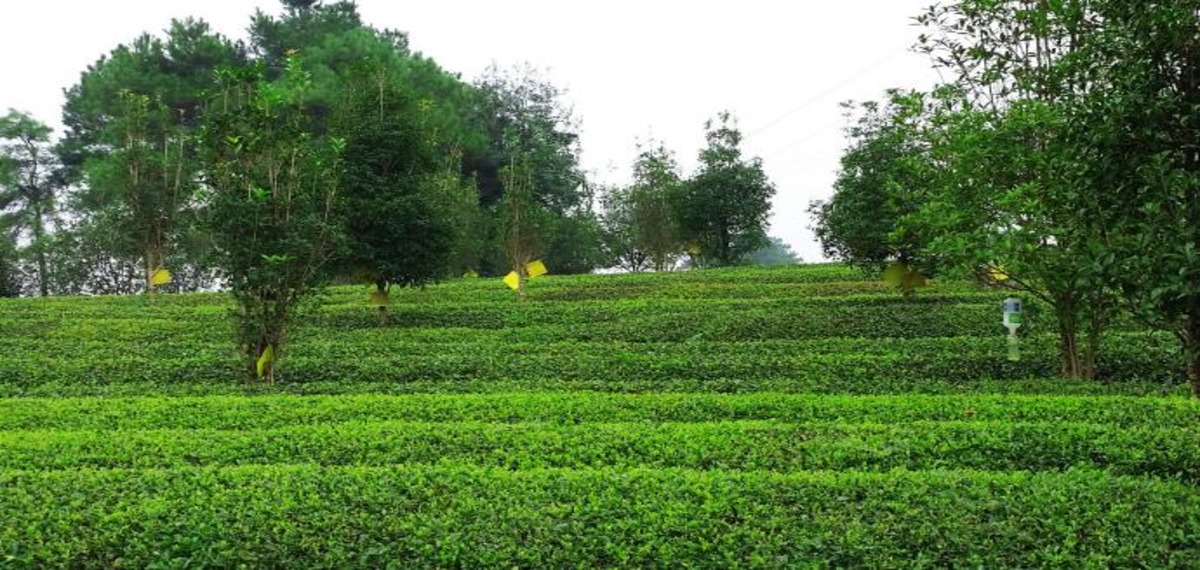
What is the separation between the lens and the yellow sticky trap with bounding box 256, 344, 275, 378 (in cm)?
1176

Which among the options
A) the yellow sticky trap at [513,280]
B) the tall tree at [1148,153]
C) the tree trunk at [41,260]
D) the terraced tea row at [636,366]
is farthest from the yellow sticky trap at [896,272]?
the tree trunk at [41,260]

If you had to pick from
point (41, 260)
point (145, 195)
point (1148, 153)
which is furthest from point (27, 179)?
point (1148, 153)

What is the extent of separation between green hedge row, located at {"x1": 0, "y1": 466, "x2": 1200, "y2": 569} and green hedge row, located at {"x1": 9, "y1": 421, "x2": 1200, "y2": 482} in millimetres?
869

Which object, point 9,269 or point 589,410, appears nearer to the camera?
point 589,410

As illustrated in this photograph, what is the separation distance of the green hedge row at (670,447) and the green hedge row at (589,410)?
0.74 metres

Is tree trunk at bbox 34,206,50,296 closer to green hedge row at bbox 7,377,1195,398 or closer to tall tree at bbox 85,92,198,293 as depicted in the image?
tall tree at bbox 85,92,198,293

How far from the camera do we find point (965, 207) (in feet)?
35.5

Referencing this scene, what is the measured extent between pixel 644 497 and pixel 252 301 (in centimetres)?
810

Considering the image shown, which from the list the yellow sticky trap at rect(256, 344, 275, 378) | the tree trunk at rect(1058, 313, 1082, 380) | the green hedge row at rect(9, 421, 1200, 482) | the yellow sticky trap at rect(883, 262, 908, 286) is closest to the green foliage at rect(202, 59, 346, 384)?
the yellow sticky trap at rect(256, 344, 275, 378)

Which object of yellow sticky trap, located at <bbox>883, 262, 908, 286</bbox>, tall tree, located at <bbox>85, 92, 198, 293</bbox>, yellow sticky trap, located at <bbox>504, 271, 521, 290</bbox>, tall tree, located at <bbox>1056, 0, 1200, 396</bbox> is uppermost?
tall tree, located at <bbox>85, 92, 198, 293</bbox>

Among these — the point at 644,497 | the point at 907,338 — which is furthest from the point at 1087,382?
the point at 644,497

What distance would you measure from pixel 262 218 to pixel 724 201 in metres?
21.0

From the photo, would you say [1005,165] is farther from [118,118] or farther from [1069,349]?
[118,118]

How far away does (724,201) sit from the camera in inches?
1216
